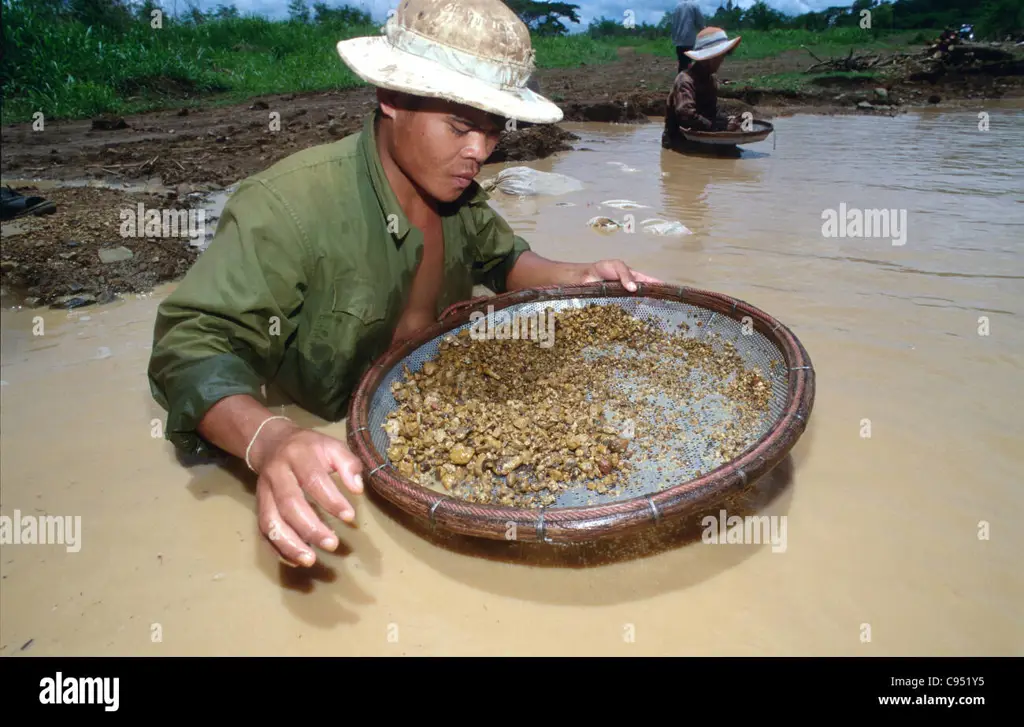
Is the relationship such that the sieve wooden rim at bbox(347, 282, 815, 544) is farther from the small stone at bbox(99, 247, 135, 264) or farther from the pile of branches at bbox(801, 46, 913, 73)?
the pile of branches at bbox(801, 46, 913, 73)

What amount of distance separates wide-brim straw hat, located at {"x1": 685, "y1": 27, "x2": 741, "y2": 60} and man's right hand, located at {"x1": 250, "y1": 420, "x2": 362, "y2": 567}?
5522 mm

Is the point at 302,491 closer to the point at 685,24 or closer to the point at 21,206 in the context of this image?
the point at 21,206

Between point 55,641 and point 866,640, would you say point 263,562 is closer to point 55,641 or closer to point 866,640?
point 55,641

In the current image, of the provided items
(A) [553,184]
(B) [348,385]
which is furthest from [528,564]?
(A) [553,184]

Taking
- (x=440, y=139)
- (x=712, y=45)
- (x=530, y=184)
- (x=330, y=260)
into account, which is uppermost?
(x=712, y=45)

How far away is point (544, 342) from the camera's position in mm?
2324

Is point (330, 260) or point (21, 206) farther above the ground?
point (330, 260)

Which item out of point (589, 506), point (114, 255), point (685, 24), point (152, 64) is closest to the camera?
point (589, 506)

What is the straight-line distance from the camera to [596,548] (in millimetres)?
1581

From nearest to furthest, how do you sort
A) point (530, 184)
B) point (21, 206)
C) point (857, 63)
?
point (21, 206), point (530, 184), point (857, 63)

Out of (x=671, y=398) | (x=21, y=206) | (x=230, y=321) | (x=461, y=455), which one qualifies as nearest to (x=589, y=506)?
(x=461, y=455)

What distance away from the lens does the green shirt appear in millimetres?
1509

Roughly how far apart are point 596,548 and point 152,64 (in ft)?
36.2

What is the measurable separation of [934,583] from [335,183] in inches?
71.9
